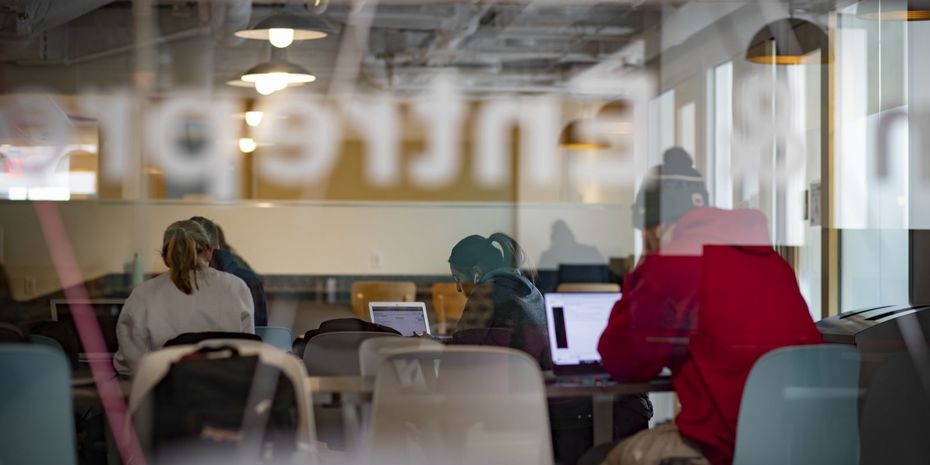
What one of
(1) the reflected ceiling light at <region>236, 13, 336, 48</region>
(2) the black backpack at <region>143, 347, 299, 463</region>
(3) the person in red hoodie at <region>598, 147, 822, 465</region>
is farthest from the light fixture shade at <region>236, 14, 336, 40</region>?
(3) the person in red hoodie at <region>598, 147, 822, 465</region>

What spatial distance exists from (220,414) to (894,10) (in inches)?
112

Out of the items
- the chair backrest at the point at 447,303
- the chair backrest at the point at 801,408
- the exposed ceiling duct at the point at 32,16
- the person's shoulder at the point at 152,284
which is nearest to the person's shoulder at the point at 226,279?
the person's shoulder at the point at 152,284

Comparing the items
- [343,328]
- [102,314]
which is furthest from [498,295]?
[102,314]

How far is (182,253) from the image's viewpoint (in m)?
3.28

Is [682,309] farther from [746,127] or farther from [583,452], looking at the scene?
[746,127]

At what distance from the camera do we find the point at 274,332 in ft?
11.0

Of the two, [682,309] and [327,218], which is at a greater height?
[327,218]

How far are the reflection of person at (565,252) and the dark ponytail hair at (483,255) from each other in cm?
33

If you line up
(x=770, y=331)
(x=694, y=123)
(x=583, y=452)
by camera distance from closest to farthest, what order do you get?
(x=770, y=331), (x=583, y=452), (x=694, y=123)

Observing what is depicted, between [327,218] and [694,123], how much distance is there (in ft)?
4.15

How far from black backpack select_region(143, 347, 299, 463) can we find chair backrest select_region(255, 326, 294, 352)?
0.26 meters

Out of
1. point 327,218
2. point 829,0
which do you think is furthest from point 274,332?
point 829,0

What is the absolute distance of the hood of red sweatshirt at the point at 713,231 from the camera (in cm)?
326

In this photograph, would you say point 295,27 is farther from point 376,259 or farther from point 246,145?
point 376,259
